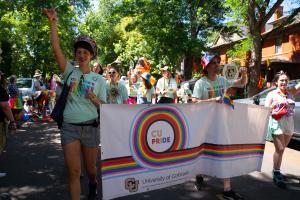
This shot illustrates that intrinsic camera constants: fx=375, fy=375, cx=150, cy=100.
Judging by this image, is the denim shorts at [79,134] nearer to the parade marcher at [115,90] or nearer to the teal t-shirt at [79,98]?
the teal t-shirt at [79,98]

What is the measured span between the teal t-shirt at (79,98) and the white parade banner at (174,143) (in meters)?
0.22

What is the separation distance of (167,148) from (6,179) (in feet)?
9.40

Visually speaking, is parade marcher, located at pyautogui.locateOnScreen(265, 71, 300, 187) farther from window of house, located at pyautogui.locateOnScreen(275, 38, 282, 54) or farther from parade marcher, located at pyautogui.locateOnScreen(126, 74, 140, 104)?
window of house, located at pyautogui.locateOnScreen(275, 38, 282, 54)

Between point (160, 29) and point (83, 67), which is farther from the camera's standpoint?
point (160, 29)

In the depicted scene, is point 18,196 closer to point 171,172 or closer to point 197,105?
point 171,172

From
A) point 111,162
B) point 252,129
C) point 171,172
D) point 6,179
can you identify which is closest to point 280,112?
point 252,129

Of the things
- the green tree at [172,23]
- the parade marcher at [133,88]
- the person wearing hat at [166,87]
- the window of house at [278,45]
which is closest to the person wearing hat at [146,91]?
the person wearing hat at [166,87]

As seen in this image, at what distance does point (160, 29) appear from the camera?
25.1m

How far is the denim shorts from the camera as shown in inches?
153

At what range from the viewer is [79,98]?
13.0ft

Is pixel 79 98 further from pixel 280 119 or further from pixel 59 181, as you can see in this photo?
pixel 280 119

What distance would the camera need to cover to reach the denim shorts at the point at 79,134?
388 cm

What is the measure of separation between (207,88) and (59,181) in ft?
8.65

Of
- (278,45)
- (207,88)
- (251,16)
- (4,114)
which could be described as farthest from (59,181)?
(278,45)
